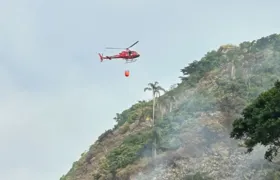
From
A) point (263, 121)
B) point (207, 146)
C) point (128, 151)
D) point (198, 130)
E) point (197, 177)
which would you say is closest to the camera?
point (263, 121)

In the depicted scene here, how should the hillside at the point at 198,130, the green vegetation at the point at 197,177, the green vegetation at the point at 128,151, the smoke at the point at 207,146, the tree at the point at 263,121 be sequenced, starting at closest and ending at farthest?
the tree at the point at 263,121 → the smoke at the point at 207,146 → the green vegetation at the point at 197,177 → the hillside at the point at 198,130 → the green vegetation at the point at 128,151

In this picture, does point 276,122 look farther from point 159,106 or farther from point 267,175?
point 159,106

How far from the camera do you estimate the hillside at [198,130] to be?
51.7m

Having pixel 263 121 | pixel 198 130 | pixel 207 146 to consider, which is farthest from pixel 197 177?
pixel 263 121

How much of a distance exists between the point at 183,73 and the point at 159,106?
14886 mm

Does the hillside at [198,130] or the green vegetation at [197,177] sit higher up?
the hillside at [198,130]

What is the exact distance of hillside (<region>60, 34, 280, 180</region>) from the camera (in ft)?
170

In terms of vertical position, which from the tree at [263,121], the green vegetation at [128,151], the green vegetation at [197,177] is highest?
the green vegetation at [128,151]

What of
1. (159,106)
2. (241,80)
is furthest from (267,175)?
(159,106)

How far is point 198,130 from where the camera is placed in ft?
193

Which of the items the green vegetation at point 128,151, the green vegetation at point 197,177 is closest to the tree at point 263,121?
the green vegetation at point 197,177

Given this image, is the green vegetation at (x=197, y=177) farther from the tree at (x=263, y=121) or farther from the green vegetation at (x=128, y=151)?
the tree at (x=263, y=121)

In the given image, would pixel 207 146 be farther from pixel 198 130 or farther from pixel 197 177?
pixel 197 177

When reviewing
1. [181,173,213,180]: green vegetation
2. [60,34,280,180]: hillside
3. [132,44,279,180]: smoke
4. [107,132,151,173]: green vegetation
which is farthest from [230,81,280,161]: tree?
[107,132,151,173]: green vegetation
